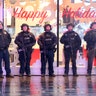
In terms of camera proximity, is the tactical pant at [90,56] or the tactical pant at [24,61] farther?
the tactical pant at [90,56]

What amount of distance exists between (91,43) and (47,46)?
180cm

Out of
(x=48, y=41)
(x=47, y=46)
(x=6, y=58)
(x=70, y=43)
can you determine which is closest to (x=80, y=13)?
(x=70, y=43)

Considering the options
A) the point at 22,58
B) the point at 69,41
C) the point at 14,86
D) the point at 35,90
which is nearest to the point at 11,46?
the point at 22,58

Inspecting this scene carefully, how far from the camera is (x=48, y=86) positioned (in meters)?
14.9

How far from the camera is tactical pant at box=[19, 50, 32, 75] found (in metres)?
18.2

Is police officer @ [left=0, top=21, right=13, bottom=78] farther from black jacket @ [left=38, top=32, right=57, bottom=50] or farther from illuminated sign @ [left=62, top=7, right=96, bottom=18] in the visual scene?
illuminated sign @ [left=62, top=7, right=96, bottom=18]

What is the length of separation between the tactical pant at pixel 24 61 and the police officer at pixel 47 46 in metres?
0.56

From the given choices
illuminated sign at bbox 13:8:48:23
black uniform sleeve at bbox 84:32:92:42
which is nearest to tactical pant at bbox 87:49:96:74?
black uniform sleeve at bbox 84:32:92:42

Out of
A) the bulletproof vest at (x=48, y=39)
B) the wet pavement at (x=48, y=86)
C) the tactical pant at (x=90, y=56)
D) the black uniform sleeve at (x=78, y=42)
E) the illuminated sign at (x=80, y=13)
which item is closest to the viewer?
the wet pavement at (x=48, y=86)

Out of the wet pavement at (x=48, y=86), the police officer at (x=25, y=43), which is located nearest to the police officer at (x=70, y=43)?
the wet pavement at (x=48, y=86)

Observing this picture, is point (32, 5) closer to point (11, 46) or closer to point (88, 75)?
point (11, 46)

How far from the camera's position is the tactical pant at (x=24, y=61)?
1815cm

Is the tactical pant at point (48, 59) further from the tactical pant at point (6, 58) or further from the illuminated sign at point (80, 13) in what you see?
the illuminated sign at point (80, 13)

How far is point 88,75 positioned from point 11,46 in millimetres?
3336
